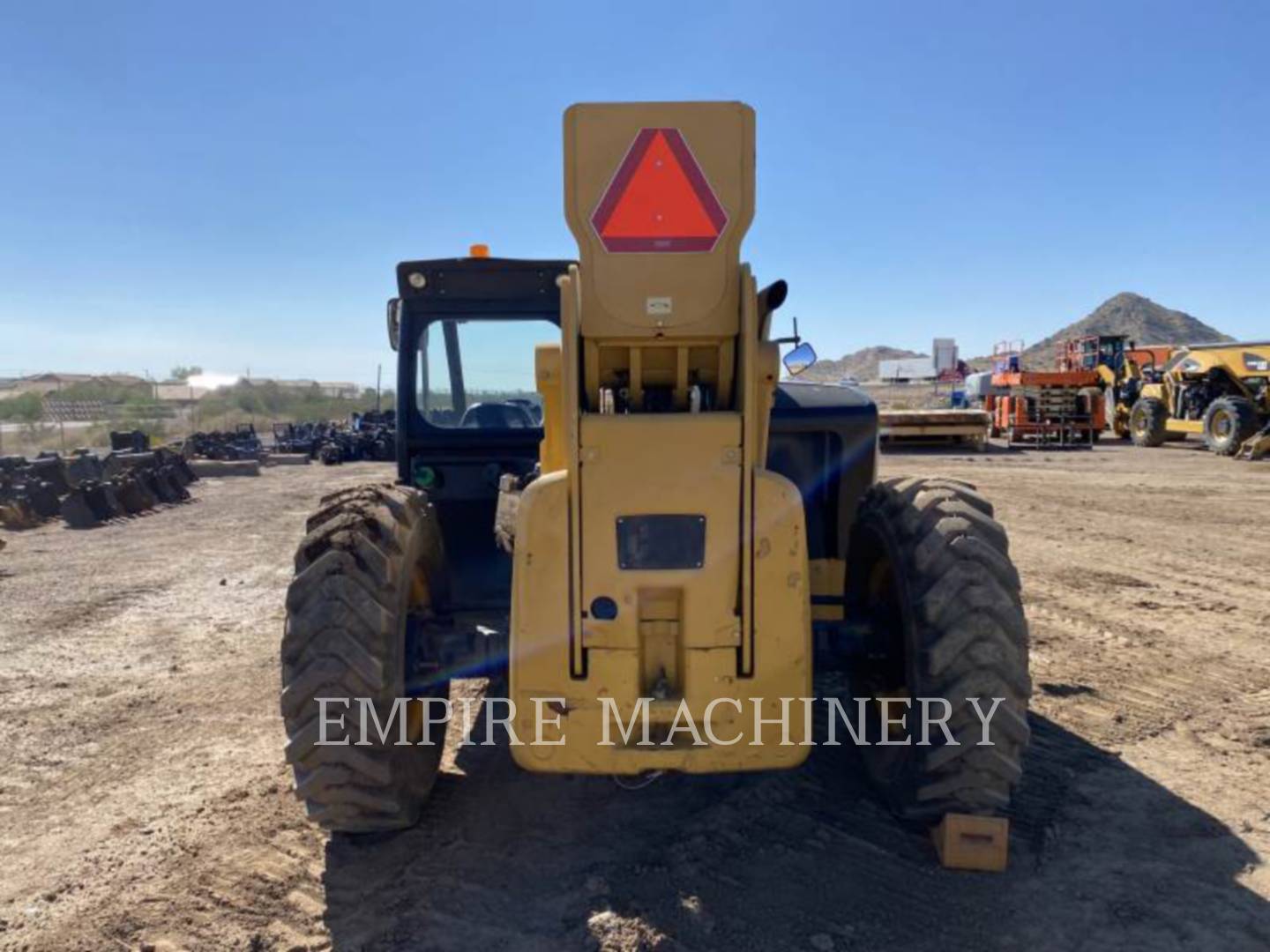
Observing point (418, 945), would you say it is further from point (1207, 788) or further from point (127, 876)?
point (1207, 788)

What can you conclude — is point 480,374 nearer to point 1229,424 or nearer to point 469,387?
point 469,387

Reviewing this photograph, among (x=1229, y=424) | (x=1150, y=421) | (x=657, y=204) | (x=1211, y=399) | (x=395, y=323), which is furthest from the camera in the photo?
(x=1150, y=421)

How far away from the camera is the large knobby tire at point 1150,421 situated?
2267cm

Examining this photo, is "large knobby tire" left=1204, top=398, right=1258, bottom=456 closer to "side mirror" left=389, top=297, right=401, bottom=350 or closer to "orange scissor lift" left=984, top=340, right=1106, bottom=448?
"orange scissor lift" left=984, top=340, right=1106, bottom=448

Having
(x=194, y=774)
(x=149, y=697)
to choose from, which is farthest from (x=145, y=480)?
(x=194, y=774)

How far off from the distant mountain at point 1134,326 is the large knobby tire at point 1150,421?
63.4 m

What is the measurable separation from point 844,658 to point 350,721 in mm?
2003

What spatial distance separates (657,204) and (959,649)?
6.27 ft

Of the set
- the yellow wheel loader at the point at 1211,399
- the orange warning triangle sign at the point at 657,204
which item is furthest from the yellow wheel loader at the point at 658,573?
the yellow wheel loader at the point at 1211,399

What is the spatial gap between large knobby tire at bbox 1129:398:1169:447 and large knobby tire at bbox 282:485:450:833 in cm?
2418

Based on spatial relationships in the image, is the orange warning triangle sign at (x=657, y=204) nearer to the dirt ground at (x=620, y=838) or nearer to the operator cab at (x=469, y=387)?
the operator cab at (x=469, y=387)

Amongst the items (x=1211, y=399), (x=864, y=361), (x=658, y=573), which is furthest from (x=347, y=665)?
(x=864, y=361)

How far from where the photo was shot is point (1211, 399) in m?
21.9

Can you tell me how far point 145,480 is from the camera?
49.3 feet
